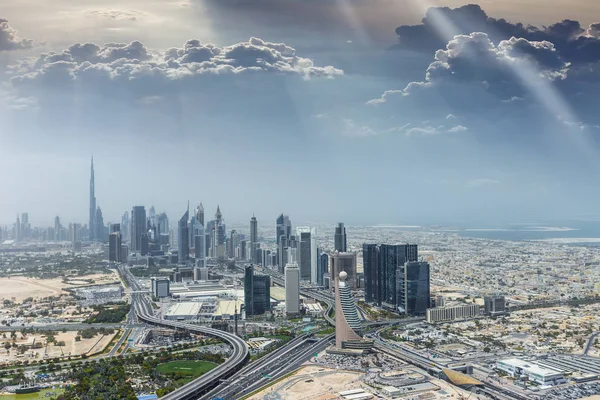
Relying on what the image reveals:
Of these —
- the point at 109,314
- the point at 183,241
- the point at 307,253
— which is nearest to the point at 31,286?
the point at 109,314

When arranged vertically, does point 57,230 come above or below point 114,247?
above

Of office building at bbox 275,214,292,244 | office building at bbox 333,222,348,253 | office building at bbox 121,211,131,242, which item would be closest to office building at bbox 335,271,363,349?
office building at bbox 333,222,348,253

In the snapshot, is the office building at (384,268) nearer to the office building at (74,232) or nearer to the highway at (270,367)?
the highway at (270,367)

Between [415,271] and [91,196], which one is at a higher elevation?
[91,196]

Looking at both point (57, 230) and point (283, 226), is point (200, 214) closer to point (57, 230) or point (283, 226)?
point (283, 226)

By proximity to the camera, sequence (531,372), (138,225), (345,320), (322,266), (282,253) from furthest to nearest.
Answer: (138,225), (282,253), (322,266), (345,320), (531,372)

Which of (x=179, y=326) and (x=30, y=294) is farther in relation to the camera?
(x=30, y=294)

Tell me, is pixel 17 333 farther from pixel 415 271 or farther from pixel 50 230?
pixel 50 230

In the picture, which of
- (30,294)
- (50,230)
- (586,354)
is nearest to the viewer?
(586,354)

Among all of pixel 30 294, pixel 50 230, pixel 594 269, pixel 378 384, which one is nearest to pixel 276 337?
pixel 378 384
